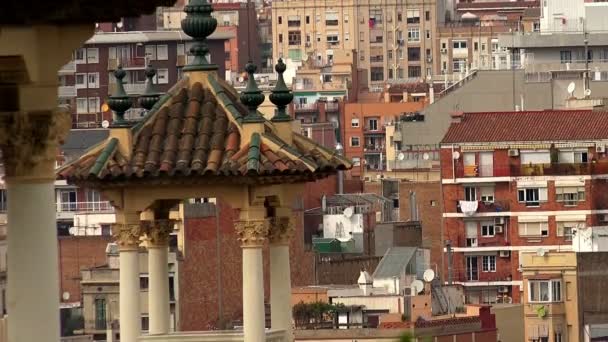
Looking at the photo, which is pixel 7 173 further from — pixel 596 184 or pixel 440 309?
pixel 596 184

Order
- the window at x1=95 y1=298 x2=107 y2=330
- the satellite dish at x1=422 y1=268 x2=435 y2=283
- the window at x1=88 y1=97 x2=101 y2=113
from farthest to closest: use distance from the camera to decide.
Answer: the window at x1=88 y1=97 x2=101 y2=113, the satellite dish at x1=422 y1=268 x2=435 y2=283, the window at x1=95 y1=298 x2=107 y2=330

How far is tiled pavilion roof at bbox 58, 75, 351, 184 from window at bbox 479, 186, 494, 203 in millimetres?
95604

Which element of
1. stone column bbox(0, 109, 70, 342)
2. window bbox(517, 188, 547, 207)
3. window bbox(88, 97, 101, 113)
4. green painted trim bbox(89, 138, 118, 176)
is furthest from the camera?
window bbox(88, 97, 101, 113)

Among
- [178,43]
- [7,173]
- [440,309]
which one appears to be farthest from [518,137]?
Result: [7,173]

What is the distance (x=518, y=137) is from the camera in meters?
122

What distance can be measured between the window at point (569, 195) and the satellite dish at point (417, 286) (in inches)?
788

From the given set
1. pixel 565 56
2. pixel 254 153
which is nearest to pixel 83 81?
pixel 565 56

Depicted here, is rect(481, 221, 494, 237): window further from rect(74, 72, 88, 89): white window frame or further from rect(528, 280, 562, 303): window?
rect(74, 72, 88, 89): white window frame

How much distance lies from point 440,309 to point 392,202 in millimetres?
41265

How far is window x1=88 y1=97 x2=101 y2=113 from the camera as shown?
6913 inches

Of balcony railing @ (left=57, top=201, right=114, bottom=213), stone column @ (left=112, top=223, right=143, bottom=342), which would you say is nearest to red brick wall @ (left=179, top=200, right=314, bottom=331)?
balcony railing @ (left=57, top=201, right=114, bottom=213)

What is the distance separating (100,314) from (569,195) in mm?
26834

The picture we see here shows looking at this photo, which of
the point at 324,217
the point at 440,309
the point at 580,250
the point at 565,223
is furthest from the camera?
the point at 324,217

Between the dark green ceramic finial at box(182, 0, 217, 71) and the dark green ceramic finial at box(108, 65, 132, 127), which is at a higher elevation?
the dark green ceramic finial at box(182, 0, 217, 71)
